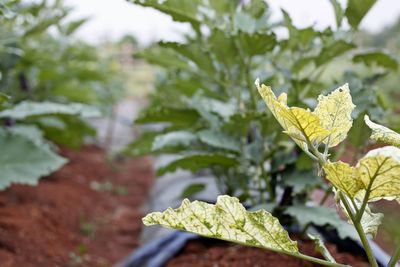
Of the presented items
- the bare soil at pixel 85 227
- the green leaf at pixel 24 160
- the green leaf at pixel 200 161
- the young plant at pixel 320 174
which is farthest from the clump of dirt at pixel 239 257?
the young plant at pixel 320 174

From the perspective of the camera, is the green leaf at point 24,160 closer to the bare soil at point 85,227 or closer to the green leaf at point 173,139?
the green leaf at point 173,139

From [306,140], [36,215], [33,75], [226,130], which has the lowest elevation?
[306,140]

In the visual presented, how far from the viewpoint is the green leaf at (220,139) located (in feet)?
5.17

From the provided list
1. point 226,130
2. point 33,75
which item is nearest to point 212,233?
point 226,130

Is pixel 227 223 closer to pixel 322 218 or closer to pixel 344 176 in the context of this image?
pixel 344 176

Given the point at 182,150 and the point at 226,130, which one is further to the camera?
the point at 182,150

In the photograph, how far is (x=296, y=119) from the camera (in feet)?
2.51

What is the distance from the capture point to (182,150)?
1916 millimetres

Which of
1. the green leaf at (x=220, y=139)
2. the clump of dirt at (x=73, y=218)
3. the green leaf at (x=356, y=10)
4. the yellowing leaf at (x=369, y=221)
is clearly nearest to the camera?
the yellowing leaf at (x=369, y=221)

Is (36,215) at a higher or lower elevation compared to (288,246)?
higher

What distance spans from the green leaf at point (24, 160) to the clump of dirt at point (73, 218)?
0.42 meters

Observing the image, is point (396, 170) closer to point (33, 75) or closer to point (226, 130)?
point (226, 130)

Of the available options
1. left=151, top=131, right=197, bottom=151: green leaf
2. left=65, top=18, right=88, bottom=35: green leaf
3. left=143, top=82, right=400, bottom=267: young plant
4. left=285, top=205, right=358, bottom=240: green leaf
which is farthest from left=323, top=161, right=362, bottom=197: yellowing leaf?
left=65, top=18, right=88, bottom=35: green leaf

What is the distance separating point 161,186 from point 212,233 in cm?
288
